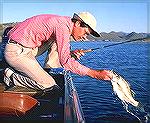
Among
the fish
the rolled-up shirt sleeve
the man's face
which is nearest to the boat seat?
the rolled-up shirt sleeve

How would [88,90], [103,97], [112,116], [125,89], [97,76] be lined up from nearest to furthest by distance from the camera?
[97,76]
[125,89]
[112,116]
[103,97]
[88,90]

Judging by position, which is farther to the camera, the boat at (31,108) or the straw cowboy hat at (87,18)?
the straw cowboy hat at (87,18)

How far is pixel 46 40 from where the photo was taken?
19.8 feet

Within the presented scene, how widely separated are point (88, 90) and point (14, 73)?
1296 centimetres

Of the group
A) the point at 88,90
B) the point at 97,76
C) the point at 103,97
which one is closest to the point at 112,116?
the point at 103,97

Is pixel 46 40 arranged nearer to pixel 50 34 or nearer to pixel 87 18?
pixel 50 34

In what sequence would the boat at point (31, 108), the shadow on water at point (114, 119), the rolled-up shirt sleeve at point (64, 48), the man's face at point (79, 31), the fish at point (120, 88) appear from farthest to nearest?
the shadow on water at point (114, 119) < the fish at point (120, 88) < the man's face at point (79, 31) < the rolled-up shirt sleeve at point (64, 48) < the boat at point (31, 108)

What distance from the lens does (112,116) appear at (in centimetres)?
1364

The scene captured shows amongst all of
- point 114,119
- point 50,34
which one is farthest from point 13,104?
point 114,119

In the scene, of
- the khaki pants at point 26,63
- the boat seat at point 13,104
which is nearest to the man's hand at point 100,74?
the khaki pants at point 26,63

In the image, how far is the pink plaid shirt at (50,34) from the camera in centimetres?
549

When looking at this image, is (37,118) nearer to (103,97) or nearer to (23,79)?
(23,79)

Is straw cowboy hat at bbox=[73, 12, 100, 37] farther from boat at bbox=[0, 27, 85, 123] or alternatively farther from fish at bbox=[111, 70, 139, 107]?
boat at bbox=[0, 27, 85, 123]

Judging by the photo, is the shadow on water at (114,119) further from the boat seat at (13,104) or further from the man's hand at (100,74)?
the boat seat at (13,104)
